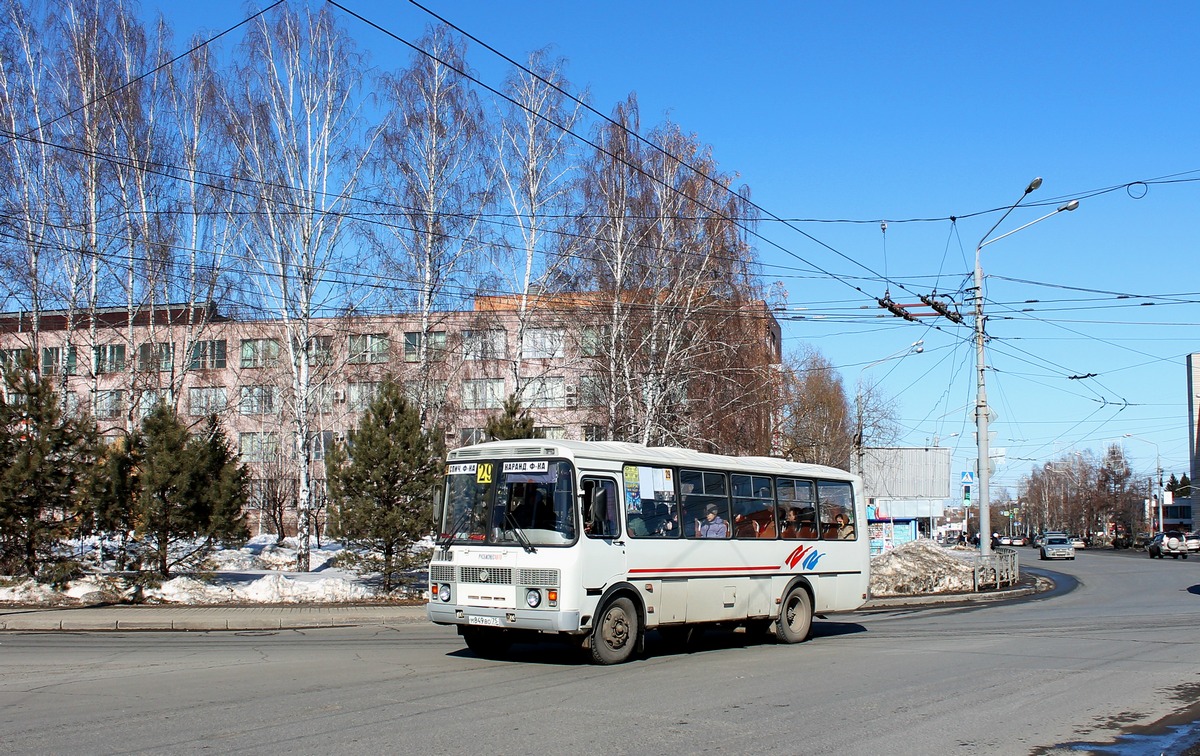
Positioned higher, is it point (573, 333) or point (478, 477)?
point (573, 333)

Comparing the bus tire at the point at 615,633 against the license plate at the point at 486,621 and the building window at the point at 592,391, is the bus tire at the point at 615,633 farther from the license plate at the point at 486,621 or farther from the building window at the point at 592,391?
the building window at the point at 592,391

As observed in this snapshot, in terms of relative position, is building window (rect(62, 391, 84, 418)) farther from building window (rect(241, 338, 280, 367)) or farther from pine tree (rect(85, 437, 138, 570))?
building window (rect(241, 338, 280, 367))

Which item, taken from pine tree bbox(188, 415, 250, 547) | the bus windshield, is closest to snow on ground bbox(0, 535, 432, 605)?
pine tree bbox(188, 415, 250, 547)

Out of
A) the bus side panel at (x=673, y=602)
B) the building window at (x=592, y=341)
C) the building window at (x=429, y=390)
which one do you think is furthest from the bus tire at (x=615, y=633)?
the building window at (x=429, y=390)

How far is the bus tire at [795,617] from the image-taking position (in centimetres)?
1583

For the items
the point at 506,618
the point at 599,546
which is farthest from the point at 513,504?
the point at 506,618

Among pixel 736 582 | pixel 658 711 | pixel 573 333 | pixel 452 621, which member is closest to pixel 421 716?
pixel 658 711

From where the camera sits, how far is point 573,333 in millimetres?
32344

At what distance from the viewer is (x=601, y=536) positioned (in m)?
12.5

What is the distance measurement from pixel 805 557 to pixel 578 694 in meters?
A: 7.17

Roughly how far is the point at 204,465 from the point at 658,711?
1441 cm

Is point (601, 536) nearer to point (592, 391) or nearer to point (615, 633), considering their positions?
point (615, 633)

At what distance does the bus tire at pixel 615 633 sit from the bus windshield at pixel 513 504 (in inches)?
44.9

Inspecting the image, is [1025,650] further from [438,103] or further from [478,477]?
[438,103]
